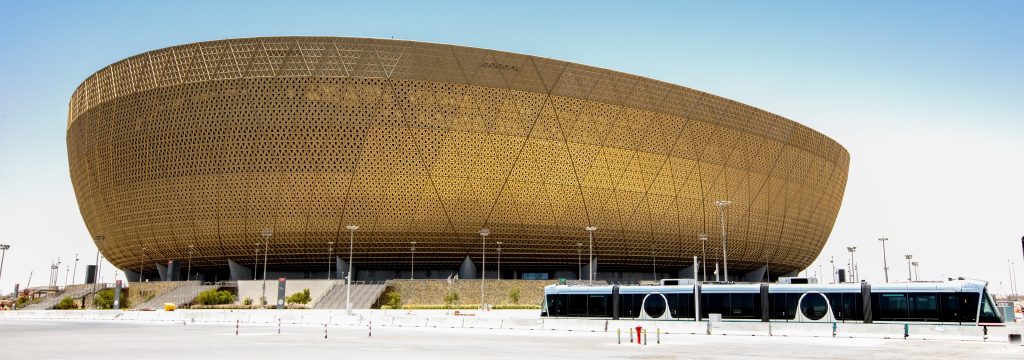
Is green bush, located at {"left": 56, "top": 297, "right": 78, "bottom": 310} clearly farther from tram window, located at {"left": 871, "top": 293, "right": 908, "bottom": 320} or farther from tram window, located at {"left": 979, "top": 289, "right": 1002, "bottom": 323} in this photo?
tram window, located at {"left": 979, "top": 289, "right": 1002, "bottom": 323}

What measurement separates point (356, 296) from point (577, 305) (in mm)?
26106

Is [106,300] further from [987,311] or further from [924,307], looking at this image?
[987,311]

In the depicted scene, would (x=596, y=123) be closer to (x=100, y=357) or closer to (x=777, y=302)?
(x=777, y=302)

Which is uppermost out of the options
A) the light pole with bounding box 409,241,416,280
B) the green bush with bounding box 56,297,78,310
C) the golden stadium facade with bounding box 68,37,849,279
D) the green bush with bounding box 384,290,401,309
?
the golden stadium facade with bounding box 68,37,849,279

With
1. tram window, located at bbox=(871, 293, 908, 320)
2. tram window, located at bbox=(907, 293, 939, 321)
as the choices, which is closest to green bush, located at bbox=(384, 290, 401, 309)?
tram window, located at bbox=(871, 293, 908, 320)

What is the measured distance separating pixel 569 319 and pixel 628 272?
39.8 metres

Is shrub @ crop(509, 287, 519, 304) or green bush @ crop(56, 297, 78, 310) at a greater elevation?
shrub @ crop(509, 287, 519, 304)

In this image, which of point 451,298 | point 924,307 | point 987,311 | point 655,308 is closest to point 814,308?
point 924,307

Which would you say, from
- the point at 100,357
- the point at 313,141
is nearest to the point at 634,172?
the point at 313,141

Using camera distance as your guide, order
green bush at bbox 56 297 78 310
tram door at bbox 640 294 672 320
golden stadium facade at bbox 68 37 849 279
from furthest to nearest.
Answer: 1. green bush at bbox 56 297 78 310
2. golden stadium facade at bbox 68 37 849 279
3. tram door at bbox 640 294 672 320

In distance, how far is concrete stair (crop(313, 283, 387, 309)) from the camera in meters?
49.0

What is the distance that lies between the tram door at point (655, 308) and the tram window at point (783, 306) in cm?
317

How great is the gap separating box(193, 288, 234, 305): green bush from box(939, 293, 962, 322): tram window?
1701 inches

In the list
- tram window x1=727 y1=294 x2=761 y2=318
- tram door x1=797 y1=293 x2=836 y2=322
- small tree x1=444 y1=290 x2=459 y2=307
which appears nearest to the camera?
tram door x1=797 y1=293 x2=836 y2=322
